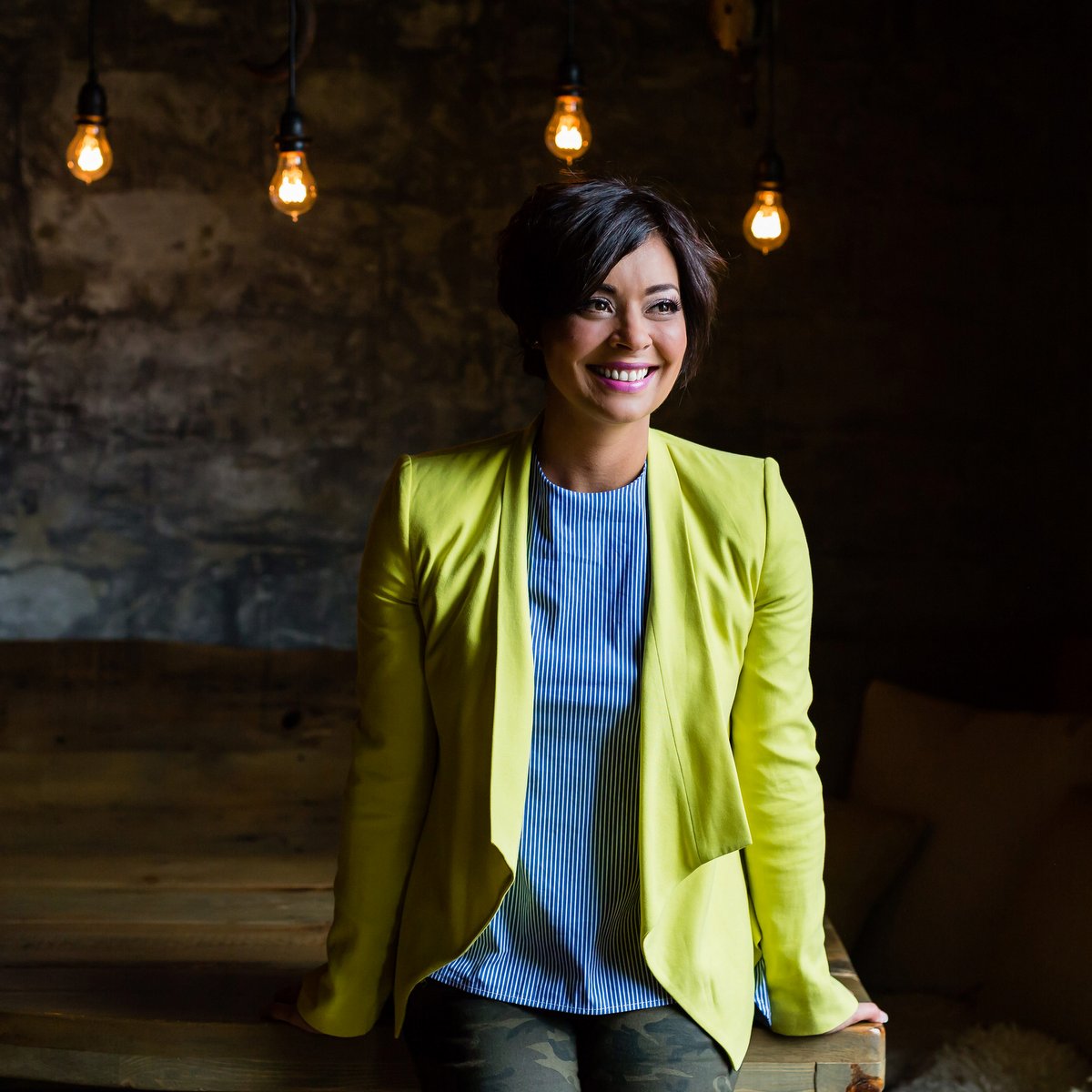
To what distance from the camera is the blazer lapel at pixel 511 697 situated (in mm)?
1806

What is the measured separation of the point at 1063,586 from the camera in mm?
4031

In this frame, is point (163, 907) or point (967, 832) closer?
point (163, 907)

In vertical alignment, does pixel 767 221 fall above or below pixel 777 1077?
above

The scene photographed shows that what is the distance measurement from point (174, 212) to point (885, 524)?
240 centimetres

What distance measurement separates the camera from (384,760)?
1910 mm

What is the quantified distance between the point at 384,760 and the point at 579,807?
0.95 ft

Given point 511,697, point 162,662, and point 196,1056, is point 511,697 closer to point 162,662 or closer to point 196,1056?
point 196,1056

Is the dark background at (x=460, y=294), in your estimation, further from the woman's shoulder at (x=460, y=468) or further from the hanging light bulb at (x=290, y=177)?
the woman's shoulder at (x=460, y=468)

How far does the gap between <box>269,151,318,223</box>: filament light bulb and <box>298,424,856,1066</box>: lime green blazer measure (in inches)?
41.8

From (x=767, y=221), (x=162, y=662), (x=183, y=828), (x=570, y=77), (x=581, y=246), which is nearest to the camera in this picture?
A: (x=581, y=246)

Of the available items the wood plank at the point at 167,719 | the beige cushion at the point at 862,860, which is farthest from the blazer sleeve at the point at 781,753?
the wood plank at the point at 167,719

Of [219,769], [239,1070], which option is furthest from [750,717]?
[219,769]

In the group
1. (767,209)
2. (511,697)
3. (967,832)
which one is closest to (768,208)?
(767,209)

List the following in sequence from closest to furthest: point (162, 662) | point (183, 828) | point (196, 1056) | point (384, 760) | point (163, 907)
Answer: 1. point (384, 760)
2. point (196, 1056)
3. point (163, 907)
4. point (183, 828)
5. point (162, 662)
